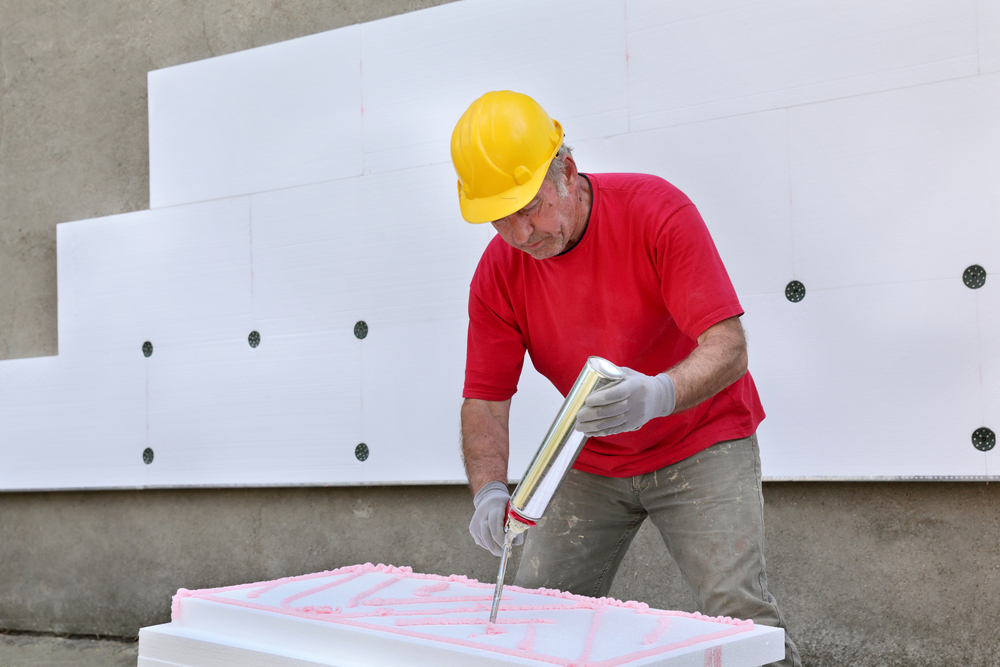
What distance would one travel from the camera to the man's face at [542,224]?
156 centimetres

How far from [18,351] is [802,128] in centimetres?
300

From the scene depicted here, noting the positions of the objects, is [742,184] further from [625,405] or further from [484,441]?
[625,405]

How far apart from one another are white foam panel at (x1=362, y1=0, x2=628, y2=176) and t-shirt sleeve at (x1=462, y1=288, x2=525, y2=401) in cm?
94

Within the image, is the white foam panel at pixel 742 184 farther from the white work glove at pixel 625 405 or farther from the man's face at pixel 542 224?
the white work glove at pixel 625 405

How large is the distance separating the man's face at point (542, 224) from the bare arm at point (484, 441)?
35 cm

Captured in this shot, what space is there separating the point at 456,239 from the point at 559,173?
1.13m

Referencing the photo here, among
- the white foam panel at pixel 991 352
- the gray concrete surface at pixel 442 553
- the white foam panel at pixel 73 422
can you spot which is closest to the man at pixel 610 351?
the white foam panel at pixel 991 352

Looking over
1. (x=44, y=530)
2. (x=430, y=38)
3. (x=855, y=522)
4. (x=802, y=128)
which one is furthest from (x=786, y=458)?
(x=44, y=530)

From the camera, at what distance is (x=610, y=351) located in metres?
1.68

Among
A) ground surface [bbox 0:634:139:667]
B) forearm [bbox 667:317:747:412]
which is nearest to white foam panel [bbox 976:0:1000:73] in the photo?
forearm [bbox 667:317:747:412]

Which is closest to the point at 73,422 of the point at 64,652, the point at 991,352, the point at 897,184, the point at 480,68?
the point at 64,652

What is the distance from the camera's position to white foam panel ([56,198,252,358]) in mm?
3035

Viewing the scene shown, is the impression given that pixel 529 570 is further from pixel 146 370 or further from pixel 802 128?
pixel 146 370

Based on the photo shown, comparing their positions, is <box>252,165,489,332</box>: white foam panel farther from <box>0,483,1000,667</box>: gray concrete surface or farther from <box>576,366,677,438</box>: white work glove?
<box>576,366,677,438</box>: white work glove
